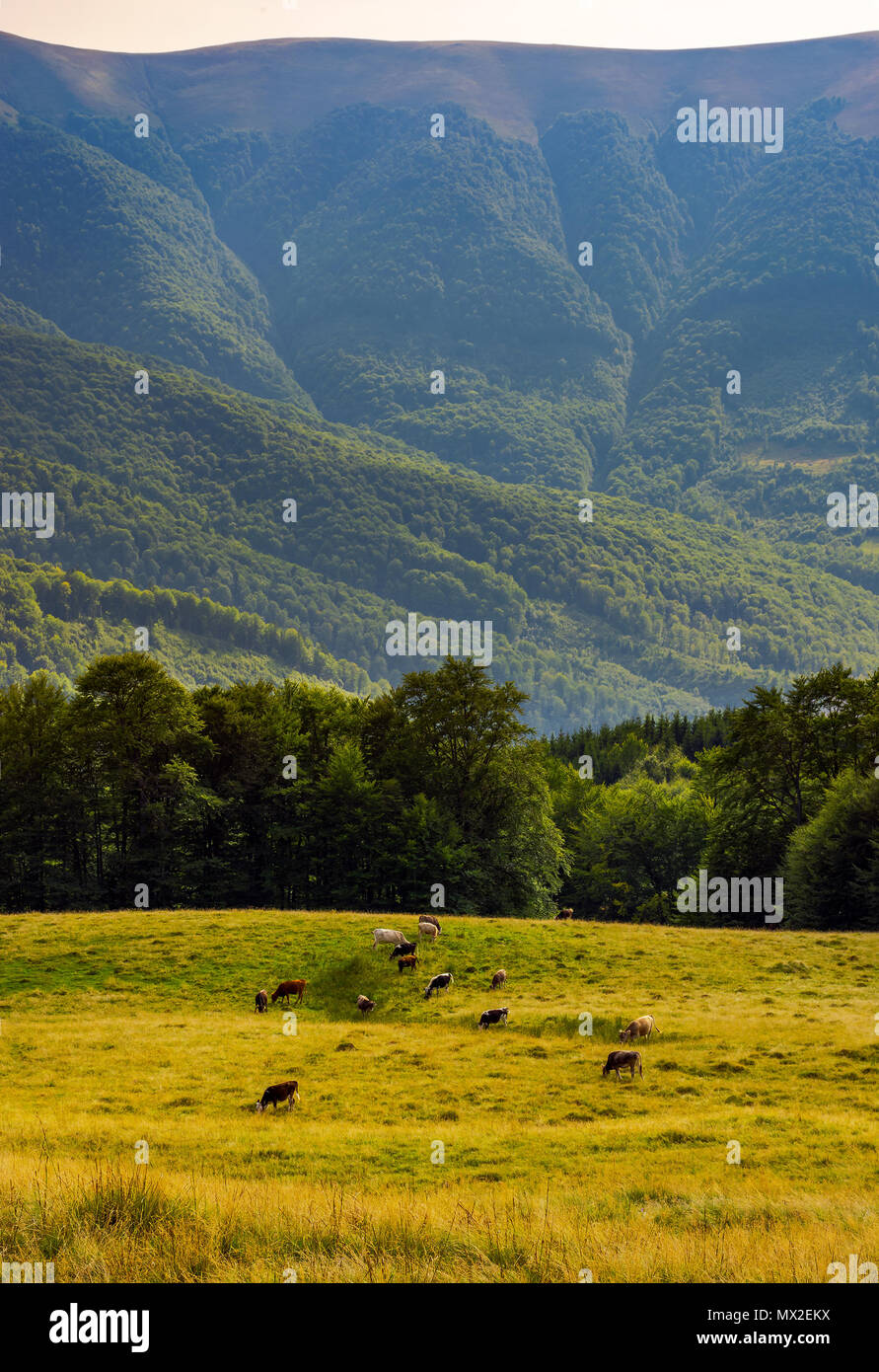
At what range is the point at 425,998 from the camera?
35.8 meters

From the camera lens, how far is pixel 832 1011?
31828 millimetres

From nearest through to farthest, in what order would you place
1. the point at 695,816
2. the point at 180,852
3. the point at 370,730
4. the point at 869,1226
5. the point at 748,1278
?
the point at 748,1278, the point at 869,1226, the point at 180,852, the point at 370,730, the point at 695,816

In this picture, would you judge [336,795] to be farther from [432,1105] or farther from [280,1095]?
[432,1105]

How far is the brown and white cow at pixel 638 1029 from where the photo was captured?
94.5 ft

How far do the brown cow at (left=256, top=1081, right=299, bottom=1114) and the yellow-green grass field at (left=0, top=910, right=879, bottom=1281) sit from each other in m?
0.56

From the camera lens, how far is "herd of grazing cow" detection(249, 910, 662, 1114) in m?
24.0

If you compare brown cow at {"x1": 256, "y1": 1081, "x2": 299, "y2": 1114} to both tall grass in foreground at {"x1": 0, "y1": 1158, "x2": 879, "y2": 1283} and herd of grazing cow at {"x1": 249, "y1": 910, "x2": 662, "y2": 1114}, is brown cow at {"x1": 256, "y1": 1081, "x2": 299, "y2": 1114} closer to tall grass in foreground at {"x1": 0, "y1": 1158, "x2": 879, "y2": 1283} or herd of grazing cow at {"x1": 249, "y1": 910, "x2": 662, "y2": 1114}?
herd of grazing cow at {"x1": 249, "y1": 910, "x2": 662, "y2": 1114}

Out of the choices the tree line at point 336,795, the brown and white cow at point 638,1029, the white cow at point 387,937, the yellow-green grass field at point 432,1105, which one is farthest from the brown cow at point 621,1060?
the tree line at point 336,795

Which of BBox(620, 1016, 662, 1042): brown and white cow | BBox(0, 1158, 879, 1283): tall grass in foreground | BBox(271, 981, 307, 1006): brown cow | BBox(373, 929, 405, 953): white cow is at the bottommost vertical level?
BBox(271, 981, 307, 1006): brown cow

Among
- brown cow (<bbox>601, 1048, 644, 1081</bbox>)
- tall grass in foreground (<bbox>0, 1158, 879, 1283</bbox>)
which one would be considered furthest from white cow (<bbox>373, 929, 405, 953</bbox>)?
tall grass in foreground (<bbox>0, 1158, 879, 1283</bbox>)

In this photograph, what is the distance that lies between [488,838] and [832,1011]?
34.8m

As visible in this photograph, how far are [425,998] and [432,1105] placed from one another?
1208 cm
